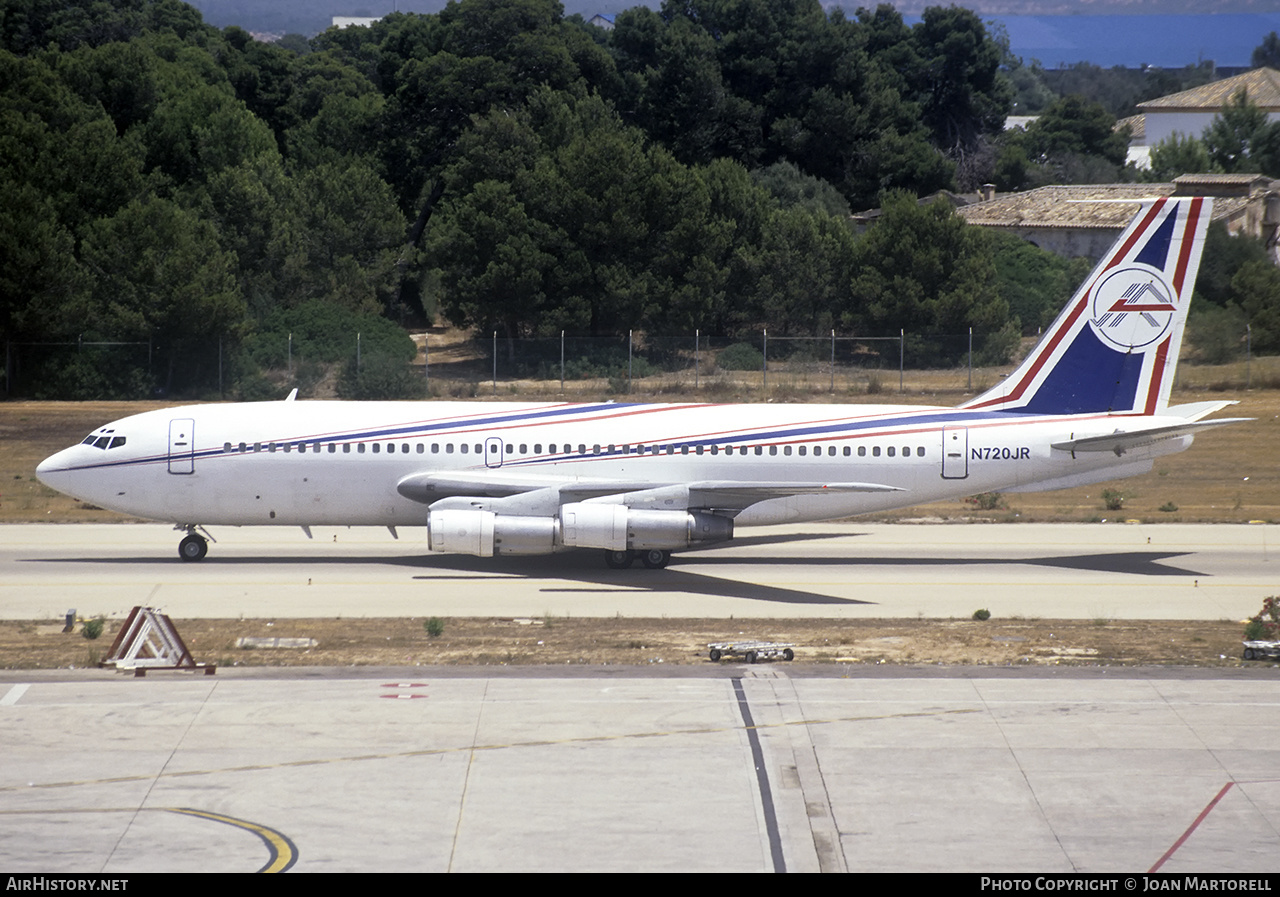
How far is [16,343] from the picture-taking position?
65.7 metres

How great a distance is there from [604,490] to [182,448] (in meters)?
9.94

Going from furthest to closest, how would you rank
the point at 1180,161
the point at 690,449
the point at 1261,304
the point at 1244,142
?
the point at 1244,142
the point at 1180,161
the point at 1261,304
the point at 690,449

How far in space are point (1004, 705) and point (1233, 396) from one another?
46.8 metres

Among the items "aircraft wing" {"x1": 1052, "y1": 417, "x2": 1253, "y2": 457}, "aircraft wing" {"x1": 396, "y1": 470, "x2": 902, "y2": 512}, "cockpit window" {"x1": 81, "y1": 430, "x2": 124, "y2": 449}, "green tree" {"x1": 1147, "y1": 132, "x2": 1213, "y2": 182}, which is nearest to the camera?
"aircraft wing" {"x1": 1052, "y1": 417, "x2": 1253, "y2": 457}

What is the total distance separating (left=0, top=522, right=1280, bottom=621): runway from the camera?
28.8 metres

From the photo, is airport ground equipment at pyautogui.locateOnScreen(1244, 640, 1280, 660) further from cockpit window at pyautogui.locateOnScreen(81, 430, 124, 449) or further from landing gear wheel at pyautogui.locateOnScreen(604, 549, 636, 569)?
cockpit window at pyautogui.locateOnScreen(81, 430, 124, 449)

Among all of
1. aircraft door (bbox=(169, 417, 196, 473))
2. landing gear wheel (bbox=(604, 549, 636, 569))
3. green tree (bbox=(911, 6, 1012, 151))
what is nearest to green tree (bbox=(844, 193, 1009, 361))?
landing gear wheel (bbox=(604, 549, 636, 569))

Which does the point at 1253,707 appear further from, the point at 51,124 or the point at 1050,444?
the point at 51,124

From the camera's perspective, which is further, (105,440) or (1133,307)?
(1133,307)

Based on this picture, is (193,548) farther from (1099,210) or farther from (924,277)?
(1099,210)

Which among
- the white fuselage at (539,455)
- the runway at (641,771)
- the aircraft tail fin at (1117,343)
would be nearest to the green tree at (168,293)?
the white fuselage at (539,455)

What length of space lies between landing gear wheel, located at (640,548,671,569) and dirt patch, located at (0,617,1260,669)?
18.8 feet

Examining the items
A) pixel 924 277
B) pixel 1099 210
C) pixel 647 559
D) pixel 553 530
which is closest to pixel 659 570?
pixel 647 559

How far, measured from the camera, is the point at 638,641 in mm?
25453
